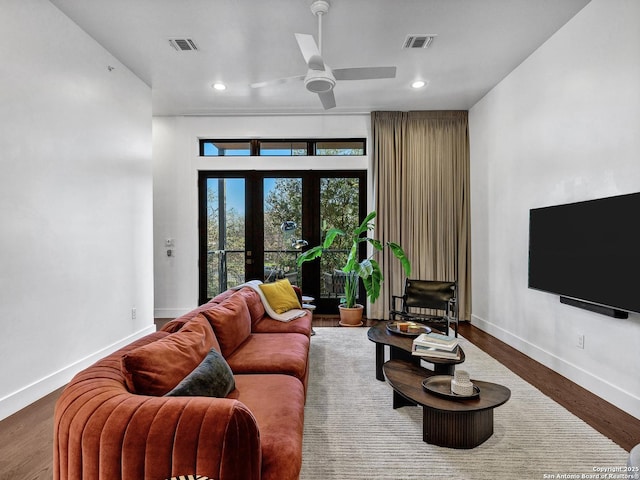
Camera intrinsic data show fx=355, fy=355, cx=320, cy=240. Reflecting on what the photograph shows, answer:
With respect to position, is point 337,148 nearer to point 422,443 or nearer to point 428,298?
point 428,298

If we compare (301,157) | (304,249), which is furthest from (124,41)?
(304,249)

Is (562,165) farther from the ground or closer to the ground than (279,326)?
farther from the ground

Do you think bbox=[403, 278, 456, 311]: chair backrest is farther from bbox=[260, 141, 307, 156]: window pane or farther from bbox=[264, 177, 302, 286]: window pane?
bbox=[260, 141, 307, 156]: window pane

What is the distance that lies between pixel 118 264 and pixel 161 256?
1.68 metres

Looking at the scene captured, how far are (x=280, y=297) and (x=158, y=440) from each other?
2440 mm

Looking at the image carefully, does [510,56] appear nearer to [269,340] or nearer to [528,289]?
[528,289]

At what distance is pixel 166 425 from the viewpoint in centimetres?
113

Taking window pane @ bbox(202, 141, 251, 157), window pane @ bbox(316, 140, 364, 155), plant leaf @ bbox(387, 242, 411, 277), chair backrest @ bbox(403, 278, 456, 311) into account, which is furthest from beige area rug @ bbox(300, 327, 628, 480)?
window pane @ bbox(202, 141, 251, 157)

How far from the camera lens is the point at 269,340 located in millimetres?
2758

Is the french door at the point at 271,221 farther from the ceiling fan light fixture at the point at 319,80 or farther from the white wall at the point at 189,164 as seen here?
the ceiling fan light fixture at the point at 319,80

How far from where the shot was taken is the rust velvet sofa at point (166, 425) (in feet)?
3.67

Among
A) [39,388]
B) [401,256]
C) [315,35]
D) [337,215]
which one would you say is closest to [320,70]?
[315,35]

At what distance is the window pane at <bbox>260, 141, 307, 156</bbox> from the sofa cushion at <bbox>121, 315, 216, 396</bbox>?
13.6 ft

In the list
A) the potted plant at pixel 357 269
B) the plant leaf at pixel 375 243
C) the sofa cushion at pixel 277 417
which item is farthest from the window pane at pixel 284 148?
the sofa cushion at pixel 277 417
